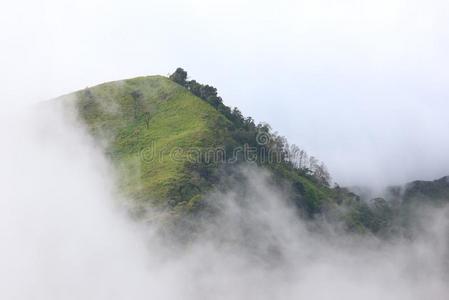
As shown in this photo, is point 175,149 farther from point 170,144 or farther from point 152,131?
point 152,131

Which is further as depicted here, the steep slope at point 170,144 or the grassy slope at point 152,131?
the grassy slope at point 152,131

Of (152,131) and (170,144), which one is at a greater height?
(152,131)

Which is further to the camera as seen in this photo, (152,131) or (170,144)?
(152,131)

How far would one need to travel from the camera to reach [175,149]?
16850cm

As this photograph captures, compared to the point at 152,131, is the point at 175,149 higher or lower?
lower

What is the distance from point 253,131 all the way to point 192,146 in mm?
33044

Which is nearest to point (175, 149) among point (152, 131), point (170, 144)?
point (170, 144)

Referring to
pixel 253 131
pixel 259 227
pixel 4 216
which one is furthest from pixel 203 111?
pixel 4 216

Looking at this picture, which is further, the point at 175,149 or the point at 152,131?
the point at 152,131

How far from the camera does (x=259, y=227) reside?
162m

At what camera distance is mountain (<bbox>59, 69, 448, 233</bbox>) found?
153 meters

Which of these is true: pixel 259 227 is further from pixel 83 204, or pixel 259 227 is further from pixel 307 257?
pixel 83 204

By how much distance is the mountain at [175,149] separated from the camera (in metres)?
153

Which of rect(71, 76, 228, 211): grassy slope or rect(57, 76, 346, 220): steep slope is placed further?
rect(71, 76, 228, 211): grassy slope
